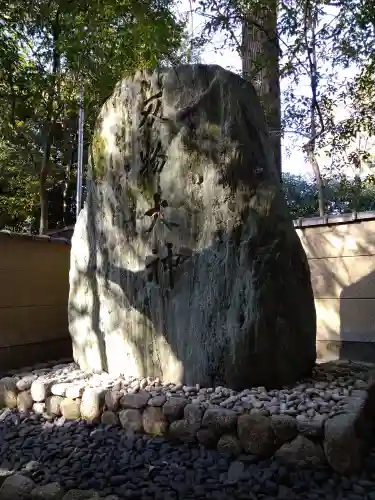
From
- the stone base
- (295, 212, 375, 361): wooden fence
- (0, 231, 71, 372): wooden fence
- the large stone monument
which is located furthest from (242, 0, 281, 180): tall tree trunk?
the stone base

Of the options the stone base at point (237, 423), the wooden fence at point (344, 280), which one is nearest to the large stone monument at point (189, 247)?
the stone base at point (237, 423)

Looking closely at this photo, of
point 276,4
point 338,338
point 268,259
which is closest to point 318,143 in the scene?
point 276,4

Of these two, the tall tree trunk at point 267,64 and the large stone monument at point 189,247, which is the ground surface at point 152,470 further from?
the tall tree trunk at point 267,64

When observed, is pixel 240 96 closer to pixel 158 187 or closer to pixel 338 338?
pixel 158 187

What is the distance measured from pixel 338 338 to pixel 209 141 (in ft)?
9.33

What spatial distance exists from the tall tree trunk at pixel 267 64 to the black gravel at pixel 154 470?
163 inches

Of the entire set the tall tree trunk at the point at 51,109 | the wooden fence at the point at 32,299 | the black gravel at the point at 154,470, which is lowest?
the black gravel at the point at 154,470

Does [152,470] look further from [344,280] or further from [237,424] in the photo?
[344,280]

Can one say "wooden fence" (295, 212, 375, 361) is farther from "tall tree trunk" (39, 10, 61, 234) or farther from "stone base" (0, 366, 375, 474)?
"tall tree trunk" (39, 10, 61, 234)

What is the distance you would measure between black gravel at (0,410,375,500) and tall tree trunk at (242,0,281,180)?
413cm

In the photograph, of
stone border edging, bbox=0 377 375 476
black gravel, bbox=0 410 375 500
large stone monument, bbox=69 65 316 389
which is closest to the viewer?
black gravel, bbox=0 410 375 500

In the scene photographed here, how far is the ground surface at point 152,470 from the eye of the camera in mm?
2764

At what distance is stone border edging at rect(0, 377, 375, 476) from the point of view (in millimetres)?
2871

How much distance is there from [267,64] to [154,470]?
5.08 m
